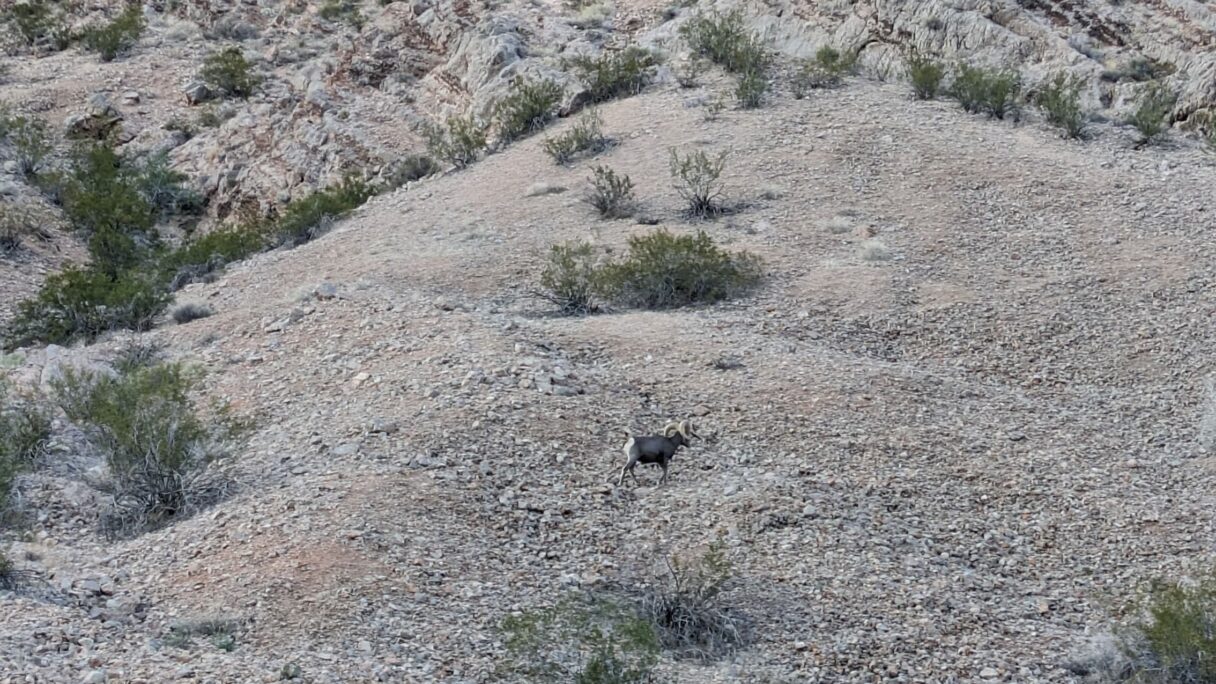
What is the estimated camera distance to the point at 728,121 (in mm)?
20422

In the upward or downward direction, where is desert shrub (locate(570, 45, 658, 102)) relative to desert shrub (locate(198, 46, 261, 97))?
upward

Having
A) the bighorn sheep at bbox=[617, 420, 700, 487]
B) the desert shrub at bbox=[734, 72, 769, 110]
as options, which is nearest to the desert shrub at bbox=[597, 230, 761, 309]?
the bighorn sheep at bbox=[617, 420, 700, 487]

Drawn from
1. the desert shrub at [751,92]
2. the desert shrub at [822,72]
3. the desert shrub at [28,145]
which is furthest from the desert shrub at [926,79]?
the desert shrub at [28,145]

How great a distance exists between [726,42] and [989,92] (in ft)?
15.6

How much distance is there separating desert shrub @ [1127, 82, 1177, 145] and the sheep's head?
37.0ft

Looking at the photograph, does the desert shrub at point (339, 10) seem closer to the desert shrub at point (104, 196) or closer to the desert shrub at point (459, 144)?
the desert shrub at point (104, 196)

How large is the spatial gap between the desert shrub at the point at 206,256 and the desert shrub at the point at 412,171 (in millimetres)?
2464

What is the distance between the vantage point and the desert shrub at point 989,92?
20.3 m

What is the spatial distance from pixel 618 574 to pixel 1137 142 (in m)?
13.4

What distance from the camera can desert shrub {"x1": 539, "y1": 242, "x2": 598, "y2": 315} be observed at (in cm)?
1489

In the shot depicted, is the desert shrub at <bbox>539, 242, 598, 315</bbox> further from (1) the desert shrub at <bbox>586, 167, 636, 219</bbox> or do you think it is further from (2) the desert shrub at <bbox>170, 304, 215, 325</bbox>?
(2) the desert shrub at <bbox>170, 304, 215, 325</bbox>

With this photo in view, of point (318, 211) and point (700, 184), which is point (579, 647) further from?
point (318, 211)

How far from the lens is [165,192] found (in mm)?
24750

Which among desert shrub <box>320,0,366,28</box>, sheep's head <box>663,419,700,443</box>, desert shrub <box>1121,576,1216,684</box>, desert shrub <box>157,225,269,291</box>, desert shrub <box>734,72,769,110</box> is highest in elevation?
desert shrub <box>320,0,366,28</box>
